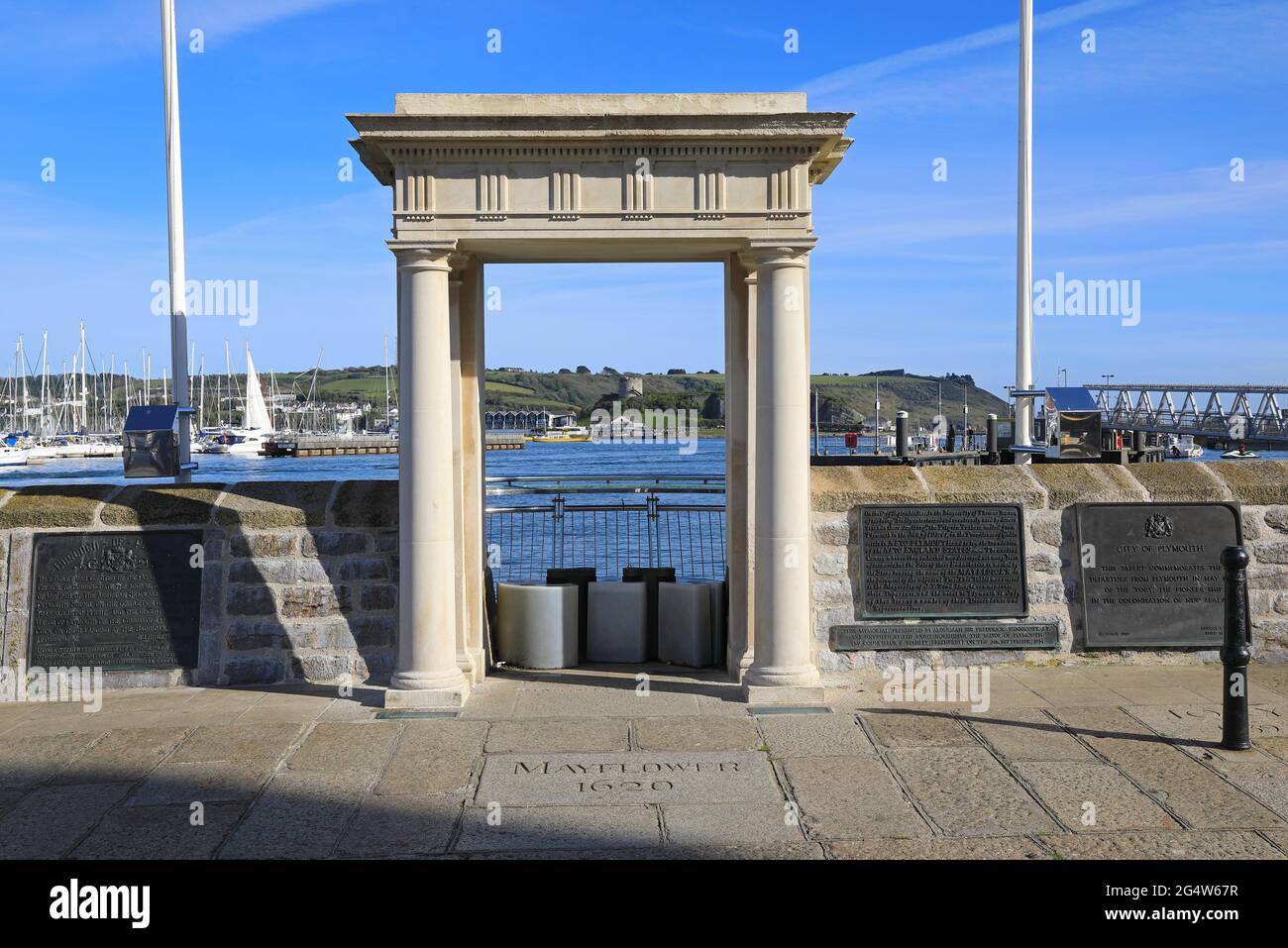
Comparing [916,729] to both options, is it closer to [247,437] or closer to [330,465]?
[330,465]

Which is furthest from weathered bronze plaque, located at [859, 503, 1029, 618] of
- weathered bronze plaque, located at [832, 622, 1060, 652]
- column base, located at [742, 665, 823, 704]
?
column base, located at [742, 665, 823, 704]

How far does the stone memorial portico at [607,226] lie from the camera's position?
317 inches

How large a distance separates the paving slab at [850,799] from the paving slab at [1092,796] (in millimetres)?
785

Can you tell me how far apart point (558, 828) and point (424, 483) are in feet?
10.8

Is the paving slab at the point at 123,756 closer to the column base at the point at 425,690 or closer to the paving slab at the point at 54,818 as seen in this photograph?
the paving slab at the point at 54,818

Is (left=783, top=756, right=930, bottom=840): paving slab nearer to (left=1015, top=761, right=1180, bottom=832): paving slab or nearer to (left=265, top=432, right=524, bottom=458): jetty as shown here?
(left=1015, top=761, right=1180, bottom=832): paving slab

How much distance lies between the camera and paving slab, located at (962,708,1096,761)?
6.77 meters

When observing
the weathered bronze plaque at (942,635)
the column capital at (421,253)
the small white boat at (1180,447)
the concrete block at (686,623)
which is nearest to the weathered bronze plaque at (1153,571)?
the weathered bronze plaque at (942,635)

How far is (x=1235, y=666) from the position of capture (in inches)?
267

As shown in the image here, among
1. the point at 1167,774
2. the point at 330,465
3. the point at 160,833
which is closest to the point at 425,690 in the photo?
the point at 160,833

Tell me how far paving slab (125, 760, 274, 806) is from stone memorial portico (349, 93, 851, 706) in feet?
5.14

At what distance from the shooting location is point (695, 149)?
26.7 ft
